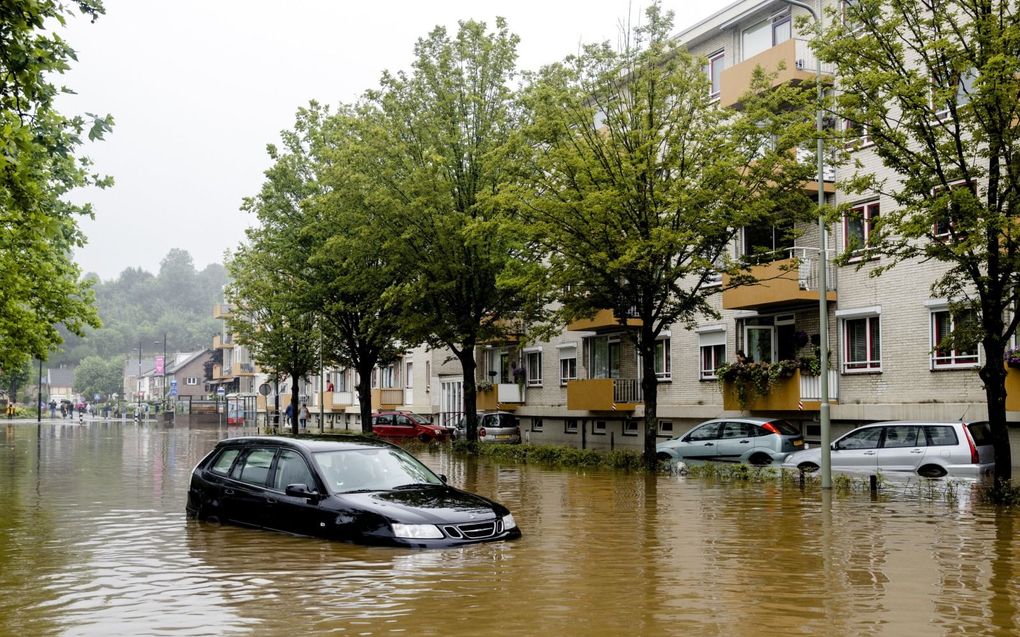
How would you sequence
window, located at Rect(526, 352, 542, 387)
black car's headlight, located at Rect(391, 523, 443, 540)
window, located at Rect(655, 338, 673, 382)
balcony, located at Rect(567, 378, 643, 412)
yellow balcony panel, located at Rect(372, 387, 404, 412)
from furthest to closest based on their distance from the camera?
yellow balcony panel, located at Rect(372, 387, 404, 412), window, located at Rect(526, 352, 542, 387), balcony, located at Rect(567, 378, 643, 412), window, located at Rect(655, 338, 673, 382), black car's headlight, located at Rect(391, 523, 443, 540)

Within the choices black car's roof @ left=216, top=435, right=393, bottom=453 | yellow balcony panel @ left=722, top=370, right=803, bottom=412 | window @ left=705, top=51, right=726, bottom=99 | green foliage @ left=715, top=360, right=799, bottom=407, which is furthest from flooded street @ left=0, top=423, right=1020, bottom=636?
window @ left=705, top=51, right=726, bottom=99

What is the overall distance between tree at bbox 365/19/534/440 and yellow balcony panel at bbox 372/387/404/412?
30988 mm

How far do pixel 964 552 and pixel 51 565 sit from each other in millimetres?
9888

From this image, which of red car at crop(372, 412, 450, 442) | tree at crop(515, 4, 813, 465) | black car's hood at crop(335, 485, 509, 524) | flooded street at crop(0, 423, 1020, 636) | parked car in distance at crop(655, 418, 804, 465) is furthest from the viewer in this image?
red car at crop(372, 412, 450, 442)

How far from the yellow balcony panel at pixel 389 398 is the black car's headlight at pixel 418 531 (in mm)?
53228

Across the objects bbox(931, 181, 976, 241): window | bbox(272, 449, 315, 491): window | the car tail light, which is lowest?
the car tail light

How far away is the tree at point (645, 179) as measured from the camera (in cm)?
2362

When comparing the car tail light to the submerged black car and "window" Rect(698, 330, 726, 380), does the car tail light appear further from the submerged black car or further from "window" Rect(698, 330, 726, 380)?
"window" Rect(698, 330, 726, 380)

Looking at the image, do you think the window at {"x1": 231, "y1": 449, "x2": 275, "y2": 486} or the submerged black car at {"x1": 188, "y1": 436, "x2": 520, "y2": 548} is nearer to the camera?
the submerged black car at {"x1": 188, "y1": 436, "x2": 520, "y2": 548}

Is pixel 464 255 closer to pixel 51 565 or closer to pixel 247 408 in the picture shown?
pixel 51 565

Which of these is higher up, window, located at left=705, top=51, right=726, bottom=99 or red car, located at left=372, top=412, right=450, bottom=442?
window, located at left=705, top=51, right=726, bottom=99

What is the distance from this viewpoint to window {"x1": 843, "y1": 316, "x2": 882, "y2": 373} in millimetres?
30453

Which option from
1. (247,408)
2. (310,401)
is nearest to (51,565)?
(310,401)

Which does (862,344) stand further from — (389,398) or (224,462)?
(389,398)
